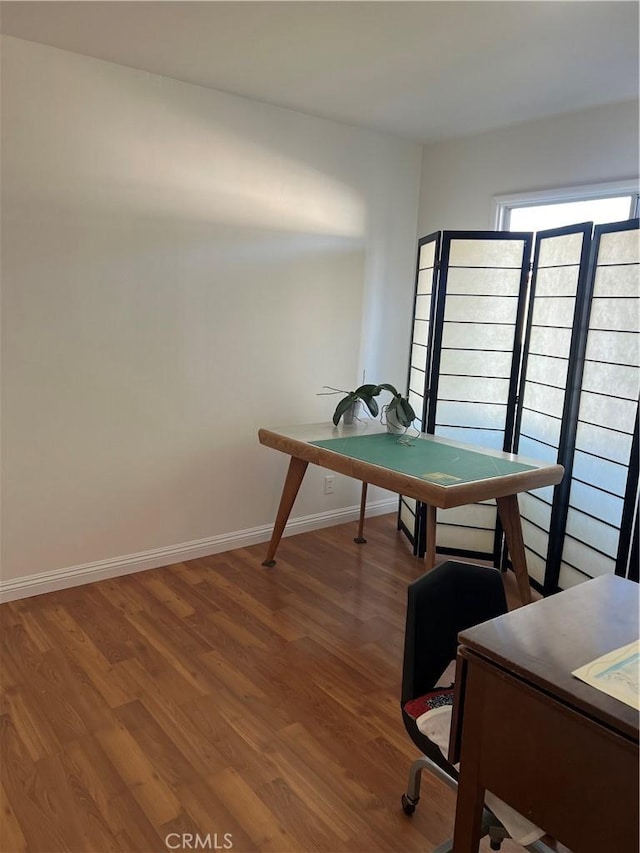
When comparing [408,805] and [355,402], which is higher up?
[355,402]

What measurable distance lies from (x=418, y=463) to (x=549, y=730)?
1759 millimetres

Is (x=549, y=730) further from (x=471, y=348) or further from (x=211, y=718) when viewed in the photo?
(x=471, y=348)

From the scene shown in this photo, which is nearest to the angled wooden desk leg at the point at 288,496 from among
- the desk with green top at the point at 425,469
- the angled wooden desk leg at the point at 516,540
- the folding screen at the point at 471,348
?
the desk with green top at the point at 425,469

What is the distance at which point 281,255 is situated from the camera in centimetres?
370

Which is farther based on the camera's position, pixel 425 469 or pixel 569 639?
pixel 425 469

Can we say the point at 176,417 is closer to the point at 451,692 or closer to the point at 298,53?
the point at 298,53

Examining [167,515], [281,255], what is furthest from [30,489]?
[281,255]

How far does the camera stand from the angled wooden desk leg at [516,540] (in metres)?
2.95

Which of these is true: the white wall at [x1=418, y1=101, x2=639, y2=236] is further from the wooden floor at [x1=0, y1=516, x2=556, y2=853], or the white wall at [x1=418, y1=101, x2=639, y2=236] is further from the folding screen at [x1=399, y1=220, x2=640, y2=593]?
the wooden floor at [x1=0, y1=516, x2=556, y2=853]

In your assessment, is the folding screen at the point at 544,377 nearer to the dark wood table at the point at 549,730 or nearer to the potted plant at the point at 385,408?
the potted plant at the point at 385,408

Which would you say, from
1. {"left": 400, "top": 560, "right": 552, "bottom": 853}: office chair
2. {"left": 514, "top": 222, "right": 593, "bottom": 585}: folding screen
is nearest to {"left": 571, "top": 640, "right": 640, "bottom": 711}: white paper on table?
{"left": 400, "top": 560, "right": 552, "bottom": 853}: office chair

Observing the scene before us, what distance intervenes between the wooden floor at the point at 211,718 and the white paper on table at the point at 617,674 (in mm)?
902

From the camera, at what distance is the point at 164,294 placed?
3.30m

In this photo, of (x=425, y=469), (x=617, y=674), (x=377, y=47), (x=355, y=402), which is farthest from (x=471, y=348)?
(x=617, y=674)
